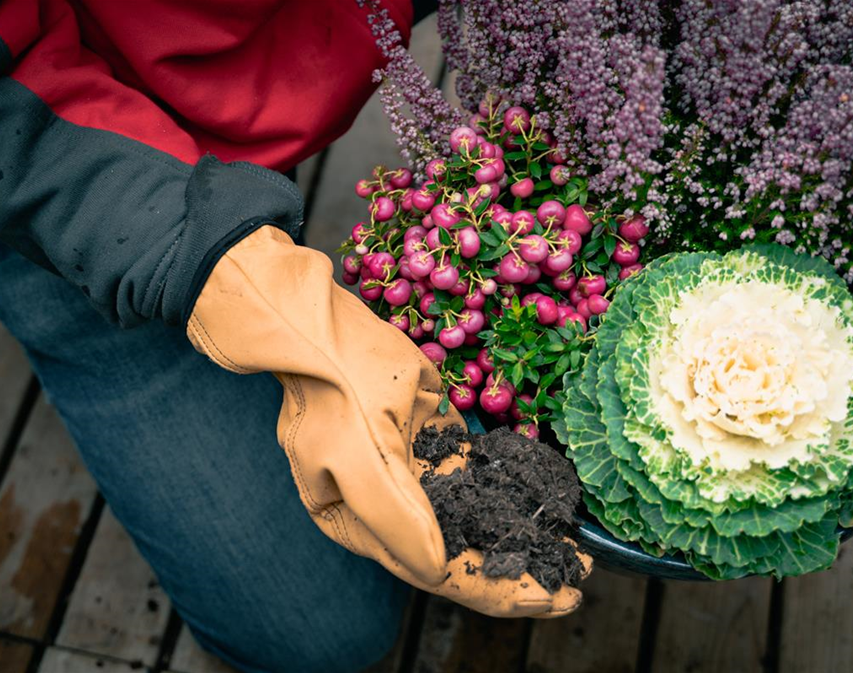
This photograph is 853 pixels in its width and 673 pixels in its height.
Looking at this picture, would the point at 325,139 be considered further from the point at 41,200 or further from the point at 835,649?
the point at 835,649

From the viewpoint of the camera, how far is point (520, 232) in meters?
0.69

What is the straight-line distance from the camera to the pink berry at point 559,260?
674 millimetres

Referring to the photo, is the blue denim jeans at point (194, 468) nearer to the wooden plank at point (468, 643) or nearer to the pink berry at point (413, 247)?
the wooden plank at point (468, 643)

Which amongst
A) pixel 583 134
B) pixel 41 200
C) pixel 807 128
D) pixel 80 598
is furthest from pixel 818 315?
pixel 80 598

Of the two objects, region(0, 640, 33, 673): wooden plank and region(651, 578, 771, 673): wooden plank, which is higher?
region(651, 578, 771, 673): wooden plank

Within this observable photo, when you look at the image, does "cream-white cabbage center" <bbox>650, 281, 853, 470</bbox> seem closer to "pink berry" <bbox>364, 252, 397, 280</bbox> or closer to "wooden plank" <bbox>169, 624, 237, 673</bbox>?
"pink berry" <bbox>364, 252, 397, 280</bbox>

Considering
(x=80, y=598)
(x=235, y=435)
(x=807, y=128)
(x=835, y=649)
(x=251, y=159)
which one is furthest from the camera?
(x=80, y=598)

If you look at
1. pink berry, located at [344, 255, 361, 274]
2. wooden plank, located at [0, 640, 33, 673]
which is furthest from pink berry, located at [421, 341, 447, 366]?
wooden plank, located at [0, 640, 33, 673]

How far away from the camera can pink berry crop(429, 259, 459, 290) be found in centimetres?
66

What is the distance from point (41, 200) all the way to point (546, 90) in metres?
0.45

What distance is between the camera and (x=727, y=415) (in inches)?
23.8

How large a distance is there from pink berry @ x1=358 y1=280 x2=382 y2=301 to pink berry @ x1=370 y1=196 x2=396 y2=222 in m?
0.06

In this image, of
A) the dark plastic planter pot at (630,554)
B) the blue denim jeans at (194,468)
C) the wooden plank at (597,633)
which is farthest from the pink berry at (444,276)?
the wooden plank at (597,633)

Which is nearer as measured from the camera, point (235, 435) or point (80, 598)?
point (235, 435)
